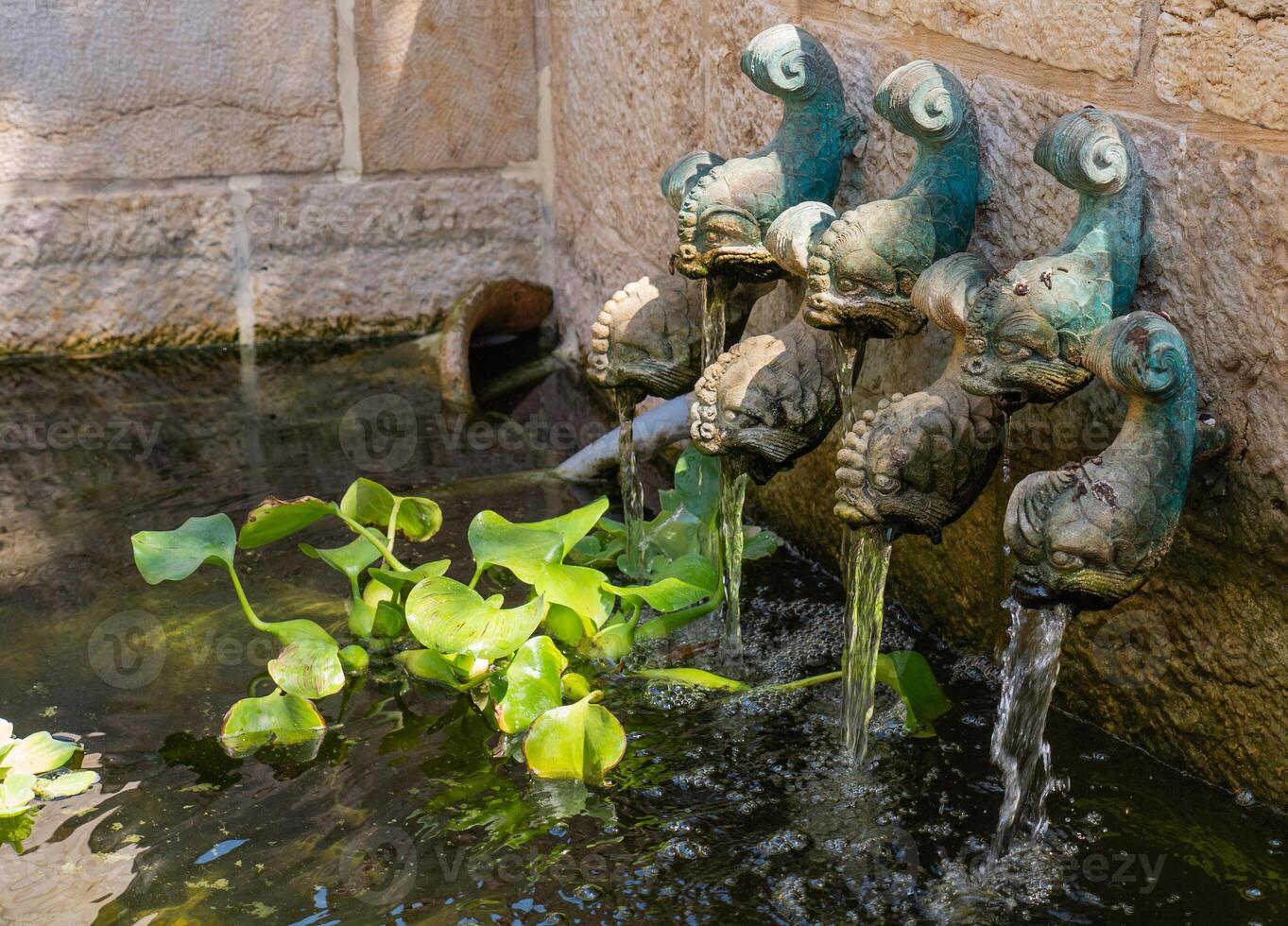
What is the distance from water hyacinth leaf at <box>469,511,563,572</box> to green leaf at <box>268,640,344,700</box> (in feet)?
0.85

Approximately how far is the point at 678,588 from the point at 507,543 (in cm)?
26

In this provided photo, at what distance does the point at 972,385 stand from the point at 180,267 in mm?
2531

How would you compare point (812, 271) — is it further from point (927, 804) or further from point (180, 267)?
point (180, 267)

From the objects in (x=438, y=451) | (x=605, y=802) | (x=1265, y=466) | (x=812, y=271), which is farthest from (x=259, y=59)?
(x=1265, y=466)

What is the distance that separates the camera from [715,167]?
83.4 inches

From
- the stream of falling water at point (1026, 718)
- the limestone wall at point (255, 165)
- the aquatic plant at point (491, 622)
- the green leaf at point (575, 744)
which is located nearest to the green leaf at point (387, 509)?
the aquatic plant at point (491, 622)

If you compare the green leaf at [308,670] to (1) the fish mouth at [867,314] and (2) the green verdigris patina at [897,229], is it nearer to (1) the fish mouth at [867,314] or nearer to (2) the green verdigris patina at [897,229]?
(2) the green verdigris patina at [897,229]

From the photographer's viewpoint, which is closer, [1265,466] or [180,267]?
[1265,466]

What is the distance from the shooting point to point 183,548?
2043mm

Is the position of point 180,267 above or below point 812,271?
below

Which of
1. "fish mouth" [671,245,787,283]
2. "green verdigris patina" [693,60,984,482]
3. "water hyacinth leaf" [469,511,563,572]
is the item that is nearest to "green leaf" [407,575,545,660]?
"water hyacinth leaf" [469,511,563,572]

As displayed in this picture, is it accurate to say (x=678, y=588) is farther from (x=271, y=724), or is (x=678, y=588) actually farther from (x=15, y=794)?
(x=15, y=794)

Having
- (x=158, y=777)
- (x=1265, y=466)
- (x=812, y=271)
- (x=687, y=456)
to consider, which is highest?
(x=812, y=271)

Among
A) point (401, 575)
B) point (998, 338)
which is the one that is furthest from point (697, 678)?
point (998, 338)
